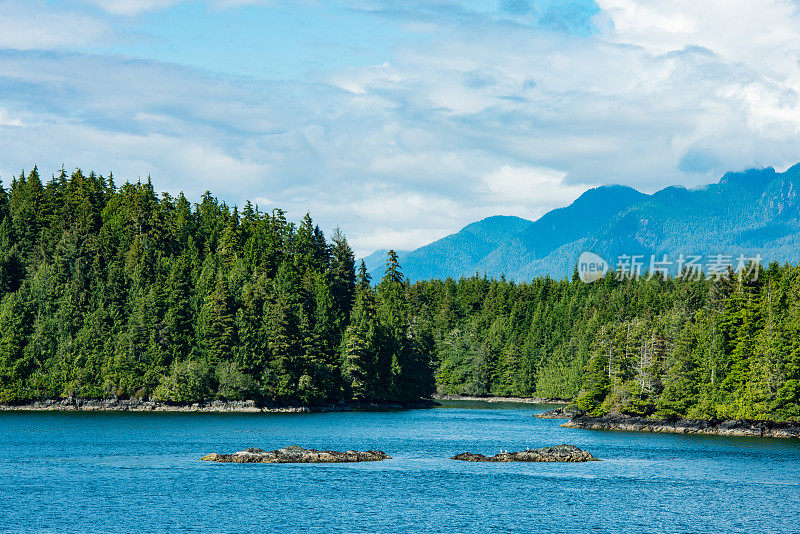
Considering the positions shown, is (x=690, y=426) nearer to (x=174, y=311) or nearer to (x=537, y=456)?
(x=537, y=456)

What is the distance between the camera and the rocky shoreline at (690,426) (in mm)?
111375

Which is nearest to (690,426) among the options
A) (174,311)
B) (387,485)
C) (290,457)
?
(290,457)

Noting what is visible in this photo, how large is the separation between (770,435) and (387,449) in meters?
54.3

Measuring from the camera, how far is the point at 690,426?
12006 cm

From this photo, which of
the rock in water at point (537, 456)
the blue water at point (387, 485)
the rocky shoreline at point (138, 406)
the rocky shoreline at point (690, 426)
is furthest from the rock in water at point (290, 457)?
the rocky shoreline at point (138, 406)

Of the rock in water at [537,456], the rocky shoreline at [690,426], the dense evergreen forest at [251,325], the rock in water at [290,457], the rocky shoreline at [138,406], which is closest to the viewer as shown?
the rock in water at [290,457]

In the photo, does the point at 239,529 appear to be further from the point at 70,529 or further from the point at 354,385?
the point at 354,385

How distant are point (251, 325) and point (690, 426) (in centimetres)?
7261

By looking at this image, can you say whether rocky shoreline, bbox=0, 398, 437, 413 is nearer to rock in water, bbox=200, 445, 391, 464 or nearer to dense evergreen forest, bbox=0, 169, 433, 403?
dense evergreen forest, bbox=0, 169, 433, 403

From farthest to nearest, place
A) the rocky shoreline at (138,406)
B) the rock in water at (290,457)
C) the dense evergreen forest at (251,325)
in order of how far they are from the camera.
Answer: the rocky shoreline at (138,406) → the dense evergreen forest at (251,325) → the rock in water at (290,457)

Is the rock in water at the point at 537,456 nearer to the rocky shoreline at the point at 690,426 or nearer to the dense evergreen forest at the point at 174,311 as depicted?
the rocky shoreline at the point at 690,426

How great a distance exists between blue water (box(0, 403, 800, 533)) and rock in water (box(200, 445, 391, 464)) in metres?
1.72

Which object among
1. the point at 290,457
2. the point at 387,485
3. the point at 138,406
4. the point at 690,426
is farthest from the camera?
the point at 138,406

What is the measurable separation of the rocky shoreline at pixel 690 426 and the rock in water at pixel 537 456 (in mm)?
39057
